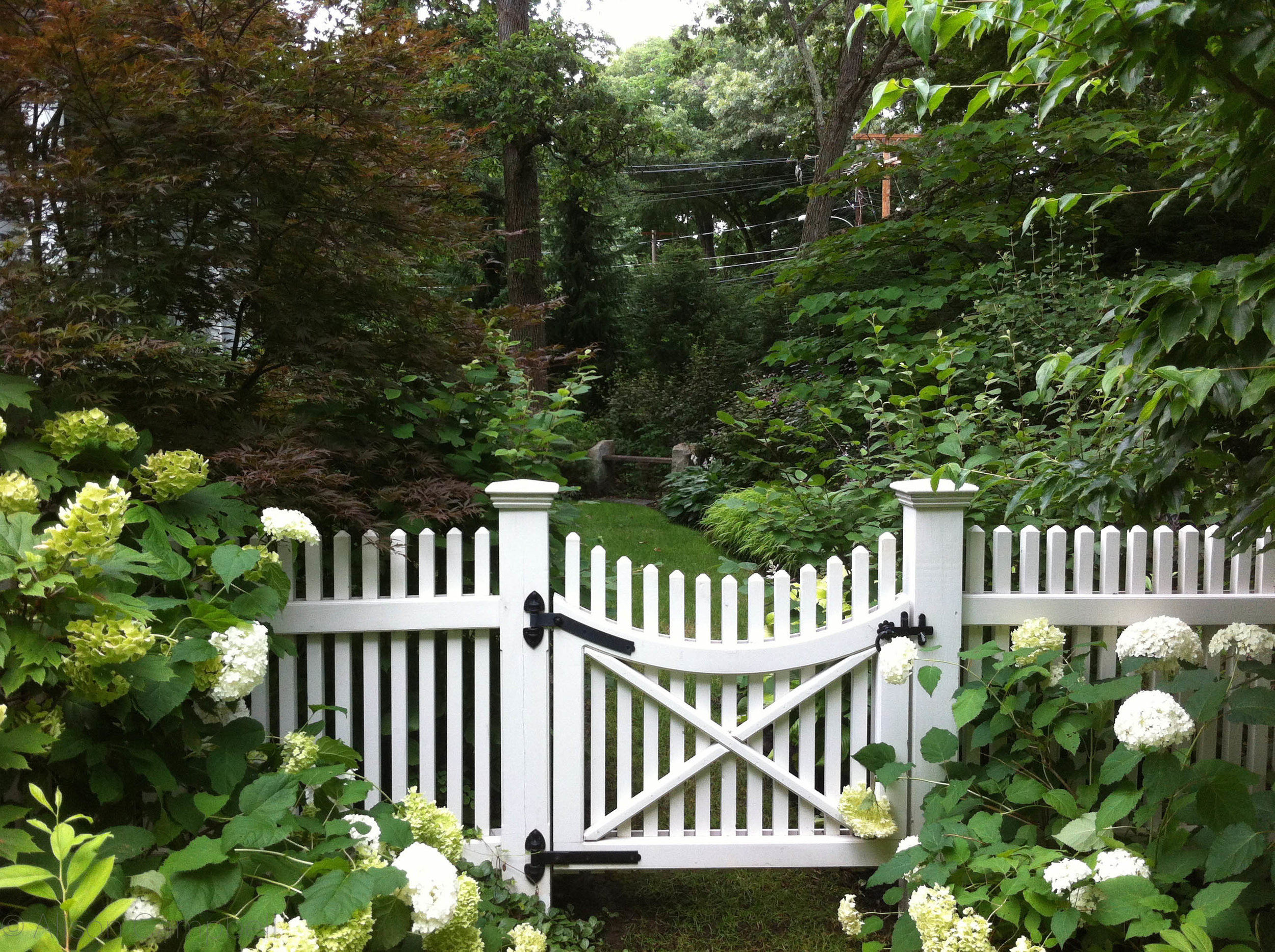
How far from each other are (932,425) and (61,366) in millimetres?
4084

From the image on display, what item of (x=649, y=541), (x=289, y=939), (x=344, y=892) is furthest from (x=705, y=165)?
(x=289, y=939)

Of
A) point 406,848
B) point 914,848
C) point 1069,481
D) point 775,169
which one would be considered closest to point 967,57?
point 1069,481

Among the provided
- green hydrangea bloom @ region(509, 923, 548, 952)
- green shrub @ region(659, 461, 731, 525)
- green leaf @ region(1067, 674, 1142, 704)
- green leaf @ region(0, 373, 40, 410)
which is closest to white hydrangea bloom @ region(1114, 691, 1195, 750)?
green leaf @ region(1067, 674, 1142, 704)

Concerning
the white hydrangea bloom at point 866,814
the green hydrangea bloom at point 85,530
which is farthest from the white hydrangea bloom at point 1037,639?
the green hydrangea bloom at point 85,530

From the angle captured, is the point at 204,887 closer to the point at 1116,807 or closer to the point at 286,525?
the point at 286,525

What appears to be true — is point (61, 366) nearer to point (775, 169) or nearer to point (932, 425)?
point (932, 425)

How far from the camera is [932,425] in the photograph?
15.8 ft

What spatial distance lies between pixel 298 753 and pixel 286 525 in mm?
573

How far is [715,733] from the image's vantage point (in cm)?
267

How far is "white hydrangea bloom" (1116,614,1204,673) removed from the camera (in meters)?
2.32

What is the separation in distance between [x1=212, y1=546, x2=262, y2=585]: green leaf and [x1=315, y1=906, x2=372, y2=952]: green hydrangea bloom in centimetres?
80

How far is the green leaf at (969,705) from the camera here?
2361mm

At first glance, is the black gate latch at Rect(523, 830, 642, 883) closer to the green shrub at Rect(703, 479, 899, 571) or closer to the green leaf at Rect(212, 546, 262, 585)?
the green leaf at Rect(212, 546, 262, 585)

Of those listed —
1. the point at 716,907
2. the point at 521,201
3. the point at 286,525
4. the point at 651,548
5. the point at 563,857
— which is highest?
the point at 521,201
